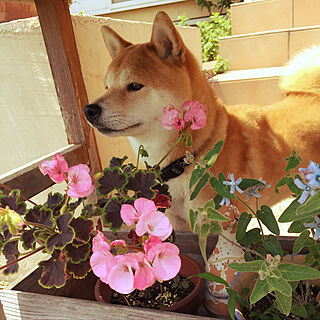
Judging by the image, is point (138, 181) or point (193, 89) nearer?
point (138, 181)

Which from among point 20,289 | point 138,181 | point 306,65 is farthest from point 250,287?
point 306,65

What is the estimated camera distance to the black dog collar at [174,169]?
1.07 m

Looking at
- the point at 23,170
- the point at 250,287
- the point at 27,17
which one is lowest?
the point at 250,287

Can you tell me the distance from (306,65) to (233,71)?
1687mm

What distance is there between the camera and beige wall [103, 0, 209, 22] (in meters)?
4.43

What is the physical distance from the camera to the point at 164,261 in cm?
41

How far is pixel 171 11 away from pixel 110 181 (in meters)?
4.59

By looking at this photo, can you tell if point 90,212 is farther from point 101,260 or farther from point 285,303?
point 285,303

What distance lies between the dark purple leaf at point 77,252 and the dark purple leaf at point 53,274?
14 mm

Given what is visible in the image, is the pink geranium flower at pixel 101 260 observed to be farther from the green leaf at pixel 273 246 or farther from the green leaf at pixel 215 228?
the green leaf at pixel 273 246

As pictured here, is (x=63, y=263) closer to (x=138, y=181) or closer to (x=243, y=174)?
(x=138, y=181)

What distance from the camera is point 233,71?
3232mm

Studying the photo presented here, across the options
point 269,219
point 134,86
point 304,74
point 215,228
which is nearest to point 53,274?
point 215,228

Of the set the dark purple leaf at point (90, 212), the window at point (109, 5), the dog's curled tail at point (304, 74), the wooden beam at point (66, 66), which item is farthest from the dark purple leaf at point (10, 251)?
the window at point (109, 5)
